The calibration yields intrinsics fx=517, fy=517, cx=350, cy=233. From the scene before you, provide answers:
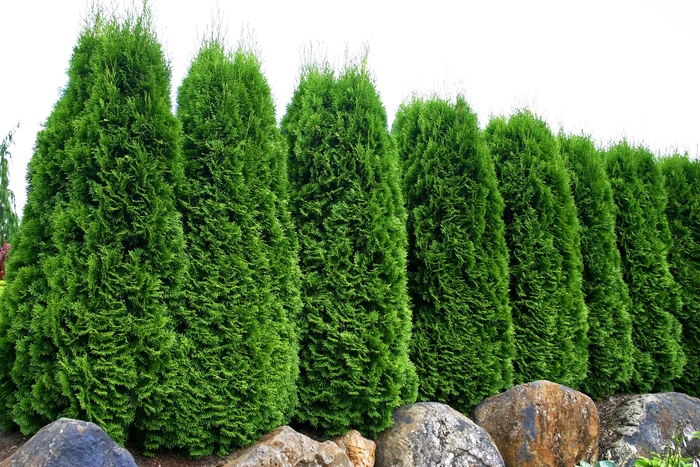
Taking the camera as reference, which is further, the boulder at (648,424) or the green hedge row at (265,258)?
the boulder at (648,424)

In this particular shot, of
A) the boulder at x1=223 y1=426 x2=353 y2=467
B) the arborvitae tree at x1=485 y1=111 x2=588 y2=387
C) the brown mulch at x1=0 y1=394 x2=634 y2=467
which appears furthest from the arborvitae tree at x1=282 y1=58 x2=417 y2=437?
the arborvitae tree at x1=485 y1=111 x2=588 y2=387

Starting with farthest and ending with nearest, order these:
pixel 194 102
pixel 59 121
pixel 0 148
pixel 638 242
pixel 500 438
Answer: pixel 0 148
pixel 638 242
pixel 500 438
pixel 194 102
pixel 59 121

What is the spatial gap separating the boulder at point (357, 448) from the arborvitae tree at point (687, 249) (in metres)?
6.97


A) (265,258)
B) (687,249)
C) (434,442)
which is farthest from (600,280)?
(265,258)

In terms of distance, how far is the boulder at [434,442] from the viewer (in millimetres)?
5332

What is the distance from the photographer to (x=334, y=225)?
5621mm

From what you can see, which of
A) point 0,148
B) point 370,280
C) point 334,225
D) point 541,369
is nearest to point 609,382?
point 541,369

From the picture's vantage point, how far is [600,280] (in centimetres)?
822

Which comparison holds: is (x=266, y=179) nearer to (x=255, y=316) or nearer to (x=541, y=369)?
(x=255, y=316)

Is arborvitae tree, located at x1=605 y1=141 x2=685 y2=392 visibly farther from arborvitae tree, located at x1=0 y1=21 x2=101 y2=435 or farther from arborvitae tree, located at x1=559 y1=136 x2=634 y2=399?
arborvitae tree, located at x1=0 y1=21 x2=101 y2=435

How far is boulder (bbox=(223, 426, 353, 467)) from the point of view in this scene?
14.0ft

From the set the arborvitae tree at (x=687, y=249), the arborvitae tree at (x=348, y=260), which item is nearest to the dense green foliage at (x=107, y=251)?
the arborvitae tree at (x=348, y=260)

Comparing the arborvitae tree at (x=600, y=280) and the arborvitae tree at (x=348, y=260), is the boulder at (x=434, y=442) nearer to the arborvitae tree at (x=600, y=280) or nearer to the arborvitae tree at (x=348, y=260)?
the arborvitae tree at (x=348, y=260)

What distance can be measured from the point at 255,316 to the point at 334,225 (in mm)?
→ 1329
